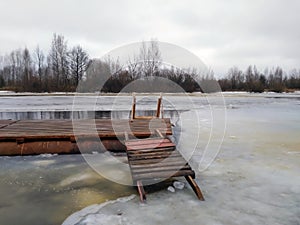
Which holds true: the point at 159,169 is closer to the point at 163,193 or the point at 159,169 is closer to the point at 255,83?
the point at 163,193

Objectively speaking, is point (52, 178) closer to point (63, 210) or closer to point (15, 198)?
point (15, 198)

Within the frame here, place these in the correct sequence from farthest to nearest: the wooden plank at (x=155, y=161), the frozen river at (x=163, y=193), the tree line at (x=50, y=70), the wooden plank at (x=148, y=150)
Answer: the tree line at (x=50, y=70) → the wooden plank at (x=148, y=150) → the wooden plank at (x=155, y=161) → the frozen river at (x=163, y=193)

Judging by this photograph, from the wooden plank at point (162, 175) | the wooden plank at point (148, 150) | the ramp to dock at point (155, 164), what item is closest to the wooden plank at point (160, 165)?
the ramp to dock at point (155, 164)

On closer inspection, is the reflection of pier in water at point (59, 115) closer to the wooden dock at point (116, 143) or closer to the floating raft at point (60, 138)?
the wooden dock at point (116, 143)

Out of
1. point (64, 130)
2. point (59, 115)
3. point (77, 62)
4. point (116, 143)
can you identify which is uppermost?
point (77, 62)

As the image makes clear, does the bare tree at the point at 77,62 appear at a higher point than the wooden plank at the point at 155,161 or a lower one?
higher

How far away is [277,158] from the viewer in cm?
395

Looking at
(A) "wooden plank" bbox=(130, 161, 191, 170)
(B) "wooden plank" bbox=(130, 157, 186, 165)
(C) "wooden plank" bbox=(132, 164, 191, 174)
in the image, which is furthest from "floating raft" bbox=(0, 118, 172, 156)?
(C) "wooden plank" bbox=(132, 164, 191, 174)

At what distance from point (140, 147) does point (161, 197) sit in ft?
3.34

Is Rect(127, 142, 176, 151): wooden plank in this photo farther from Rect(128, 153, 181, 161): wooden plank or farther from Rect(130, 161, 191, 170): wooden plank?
Rect(130, 161, 191, 170): wooden plank

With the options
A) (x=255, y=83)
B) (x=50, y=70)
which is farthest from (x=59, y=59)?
(x=255, y=83)

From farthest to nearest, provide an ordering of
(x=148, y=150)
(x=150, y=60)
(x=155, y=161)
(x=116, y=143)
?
(x=150, y=60)
(x=116, y=143)
(x=148, y=150)
(x=155, y=161)

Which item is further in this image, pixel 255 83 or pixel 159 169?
pixel 255 83

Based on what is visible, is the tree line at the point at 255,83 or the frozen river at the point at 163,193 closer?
the frozen river at the point at 163,193
